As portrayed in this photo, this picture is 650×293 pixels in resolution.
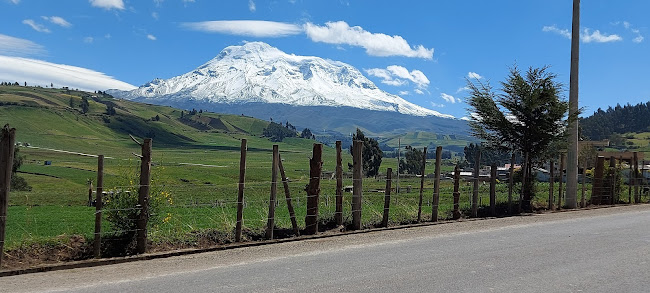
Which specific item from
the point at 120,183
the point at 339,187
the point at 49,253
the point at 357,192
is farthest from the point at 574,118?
the point at 49,253

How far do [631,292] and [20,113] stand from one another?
21240cm

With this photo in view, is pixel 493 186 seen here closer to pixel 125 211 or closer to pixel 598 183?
pixel 598 183

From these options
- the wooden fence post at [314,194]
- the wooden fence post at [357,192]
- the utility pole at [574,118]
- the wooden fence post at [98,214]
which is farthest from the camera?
the utility pole at [574,118]

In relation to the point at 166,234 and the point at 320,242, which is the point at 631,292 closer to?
the point at 320,242

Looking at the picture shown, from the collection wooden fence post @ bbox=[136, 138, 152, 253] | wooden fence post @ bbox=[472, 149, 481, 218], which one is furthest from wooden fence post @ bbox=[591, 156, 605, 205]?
wooden fence post @ bbox=[136, 138, 152, 253]

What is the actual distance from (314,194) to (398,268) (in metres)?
4.88

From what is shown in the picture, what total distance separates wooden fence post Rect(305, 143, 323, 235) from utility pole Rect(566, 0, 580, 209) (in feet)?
37.5

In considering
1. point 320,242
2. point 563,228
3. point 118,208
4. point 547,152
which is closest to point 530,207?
point 547,152

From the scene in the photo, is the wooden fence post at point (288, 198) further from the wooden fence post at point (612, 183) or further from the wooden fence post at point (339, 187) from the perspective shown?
the wooden fence post at point (612, 183)

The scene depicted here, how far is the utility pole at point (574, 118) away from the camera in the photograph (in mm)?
21266

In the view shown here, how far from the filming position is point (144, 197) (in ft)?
35.2

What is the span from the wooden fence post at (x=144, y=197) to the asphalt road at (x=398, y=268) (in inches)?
25.3

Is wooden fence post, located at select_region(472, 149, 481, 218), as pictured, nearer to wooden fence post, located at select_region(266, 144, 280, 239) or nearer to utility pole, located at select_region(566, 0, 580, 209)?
utility pole, located at select_region(566, 0, 580, 209)

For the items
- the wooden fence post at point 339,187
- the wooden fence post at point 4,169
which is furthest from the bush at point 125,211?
the wooden fence post at point 339,187
